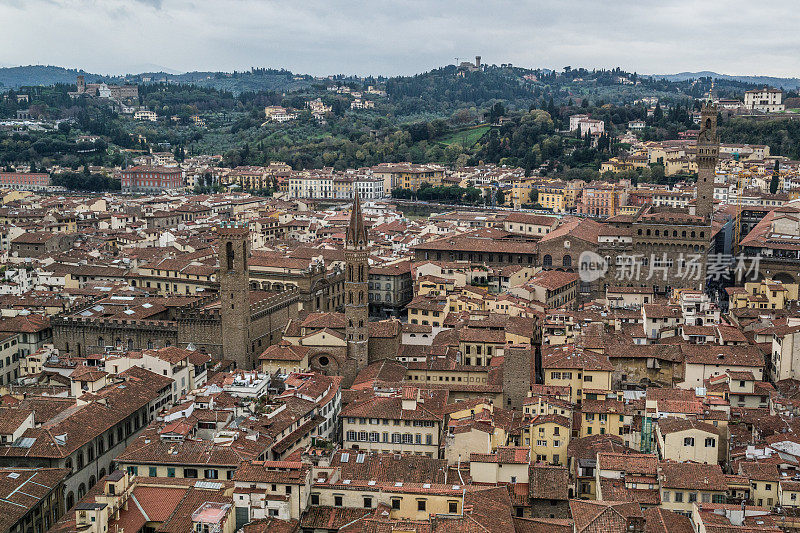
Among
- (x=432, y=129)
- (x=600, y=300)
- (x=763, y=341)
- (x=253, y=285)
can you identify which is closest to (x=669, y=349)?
(x=763, y=341)

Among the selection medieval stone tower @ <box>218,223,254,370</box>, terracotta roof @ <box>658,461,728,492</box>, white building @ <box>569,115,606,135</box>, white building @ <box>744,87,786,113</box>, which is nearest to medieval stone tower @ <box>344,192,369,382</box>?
medieval stone tower @ <box>218,223,254,370</box>

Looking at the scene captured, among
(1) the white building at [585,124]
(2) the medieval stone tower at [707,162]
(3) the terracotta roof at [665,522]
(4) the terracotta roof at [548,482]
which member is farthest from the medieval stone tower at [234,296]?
(1) the white building at [585,124]

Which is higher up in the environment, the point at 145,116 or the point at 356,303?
the point at 145,116

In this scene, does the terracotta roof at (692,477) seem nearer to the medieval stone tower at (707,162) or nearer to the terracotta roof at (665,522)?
the terracotta roof at (665,522)

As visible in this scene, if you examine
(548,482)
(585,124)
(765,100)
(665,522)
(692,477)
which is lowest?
(548,482)

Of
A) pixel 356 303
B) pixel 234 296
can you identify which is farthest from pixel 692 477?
pixel 234 296

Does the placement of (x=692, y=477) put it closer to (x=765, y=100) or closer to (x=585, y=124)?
(x=585, y=124)
